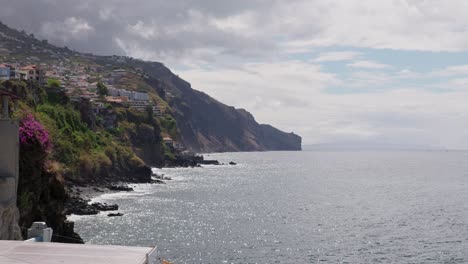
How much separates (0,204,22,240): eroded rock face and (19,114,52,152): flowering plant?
34.5ft

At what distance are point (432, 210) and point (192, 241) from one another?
5259 centimetres

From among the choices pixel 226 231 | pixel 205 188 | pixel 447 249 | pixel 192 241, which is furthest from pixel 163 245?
pixel 205 188

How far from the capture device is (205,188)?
433 ft

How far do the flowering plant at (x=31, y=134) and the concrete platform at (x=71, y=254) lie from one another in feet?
71.9

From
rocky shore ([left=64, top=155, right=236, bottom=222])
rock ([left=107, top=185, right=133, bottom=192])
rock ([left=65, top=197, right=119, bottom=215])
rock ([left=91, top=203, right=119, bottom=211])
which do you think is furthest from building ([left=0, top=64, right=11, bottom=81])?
rock ([left=91, top=203, right=119, bottom=211])

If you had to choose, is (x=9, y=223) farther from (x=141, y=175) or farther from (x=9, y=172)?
(x=141, y=175)

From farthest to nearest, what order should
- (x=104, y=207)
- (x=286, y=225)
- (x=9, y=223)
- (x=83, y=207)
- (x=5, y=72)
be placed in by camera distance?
(x=5, y=72) < (x=104, y=207) < (x=83, y=207) < (x=286, y=225) < (x=9, y=223)

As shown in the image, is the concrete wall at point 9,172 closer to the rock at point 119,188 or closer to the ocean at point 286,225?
the ocean at point 286,225

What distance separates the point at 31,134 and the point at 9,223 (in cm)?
1214

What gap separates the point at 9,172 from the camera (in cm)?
2866

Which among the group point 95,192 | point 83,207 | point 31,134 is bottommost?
point 83,207

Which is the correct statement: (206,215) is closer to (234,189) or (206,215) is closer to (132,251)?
(234,189)

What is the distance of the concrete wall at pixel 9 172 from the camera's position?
28109 millimetres

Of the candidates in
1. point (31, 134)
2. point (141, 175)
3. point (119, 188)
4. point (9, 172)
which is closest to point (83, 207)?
point (119, 188)
